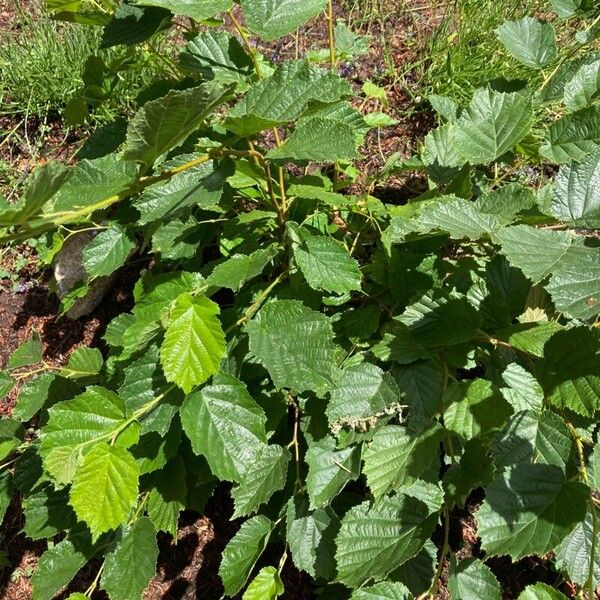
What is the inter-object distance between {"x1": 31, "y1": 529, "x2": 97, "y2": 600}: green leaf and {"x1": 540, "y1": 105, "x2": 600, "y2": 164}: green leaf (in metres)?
1.51

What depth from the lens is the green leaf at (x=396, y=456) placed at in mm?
1293

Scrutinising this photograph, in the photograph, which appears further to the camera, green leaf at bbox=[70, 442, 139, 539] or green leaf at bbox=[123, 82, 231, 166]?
green leaf at bbox=[70, 442, 139, 539]

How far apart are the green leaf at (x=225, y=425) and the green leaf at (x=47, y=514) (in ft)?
1.77

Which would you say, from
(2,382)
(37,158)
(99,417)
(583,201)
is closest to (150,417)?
(99,417)

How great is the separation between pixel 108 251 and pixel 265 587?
37.7 inches

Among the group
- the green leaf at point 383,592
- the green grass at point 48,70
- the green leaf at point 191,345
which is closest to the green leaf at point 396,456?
the green leaf at point 383,592

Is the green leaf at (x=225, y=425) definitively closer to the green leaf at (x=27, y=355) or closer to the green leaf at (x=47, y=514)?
the green leaf at (x=47, y=514)

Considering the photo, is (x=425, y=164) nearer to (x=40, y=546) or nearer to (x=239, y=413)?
(x=239, y=413)

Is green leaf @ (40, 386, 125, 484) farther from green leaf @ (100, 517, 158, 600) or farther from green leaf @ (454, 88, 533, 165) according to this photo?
green leaf @ (454, 88, 533, 165)

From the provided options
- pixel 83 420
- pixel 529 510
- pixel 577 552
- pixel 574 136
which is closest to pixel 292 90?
pixel 574 136

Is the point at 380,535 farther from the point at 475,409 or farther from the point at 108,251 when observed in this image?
the point at 108,251

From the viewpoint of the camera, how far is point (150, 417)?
4.47 feet

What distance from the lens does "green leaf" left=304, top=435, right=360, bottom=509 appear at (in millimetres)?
1462

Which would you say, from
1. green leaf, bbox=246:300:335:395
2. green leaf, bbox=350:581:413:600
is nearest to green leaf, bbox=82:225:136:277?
green leaf, bbox=246:300:335:395
